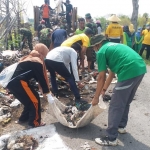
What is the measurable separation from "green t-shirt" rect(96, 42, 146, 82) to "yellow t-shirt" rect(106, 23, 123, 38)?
4939mm

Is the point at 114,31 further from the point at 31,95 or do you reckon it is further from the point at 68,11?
the point at 68,11

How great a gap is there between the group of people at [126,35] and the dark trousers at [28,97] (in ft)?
15.6

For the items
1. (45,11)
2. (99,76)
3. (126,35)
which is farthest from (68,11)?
(99,76)

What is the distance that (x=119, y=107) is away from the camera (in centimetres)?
331

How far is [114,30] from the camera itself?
8023 mm

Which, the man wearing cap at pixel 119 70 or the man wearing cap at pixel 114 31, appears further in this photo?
the man wearing cap at pixel 114 31

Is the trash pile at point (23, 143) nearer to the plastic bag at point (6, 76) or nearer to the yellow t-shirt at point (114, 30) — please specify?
the plastic bag at point (6, 76)

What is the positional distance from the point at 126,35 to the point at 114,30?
1705 millimetres

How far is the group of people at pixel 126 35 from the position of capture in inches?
316

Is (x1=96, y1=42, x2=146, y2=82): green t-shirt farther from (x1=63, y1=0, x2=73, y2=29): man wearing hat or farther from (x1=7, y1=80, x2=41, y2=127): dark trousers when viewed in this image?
(x1=63, y1=0, x2=73, y2=29): man wearing hat

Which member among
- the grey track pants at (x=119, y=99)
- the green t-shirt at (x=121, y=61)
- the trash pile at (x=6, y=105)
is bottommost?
A: the trash pile at (x=6, y=105)

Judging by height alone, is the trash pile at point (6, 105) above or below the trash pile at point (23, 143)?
below

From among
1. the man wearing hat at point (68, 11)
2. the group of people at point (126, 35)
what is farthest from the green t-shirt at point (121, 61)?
the man wearing hat at point (68, 11)

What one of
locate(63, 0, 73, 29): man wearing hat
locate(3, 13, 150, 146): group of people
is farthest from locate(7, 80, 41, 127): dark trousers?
locate(63, 0, 73, 29): man wearing hat
